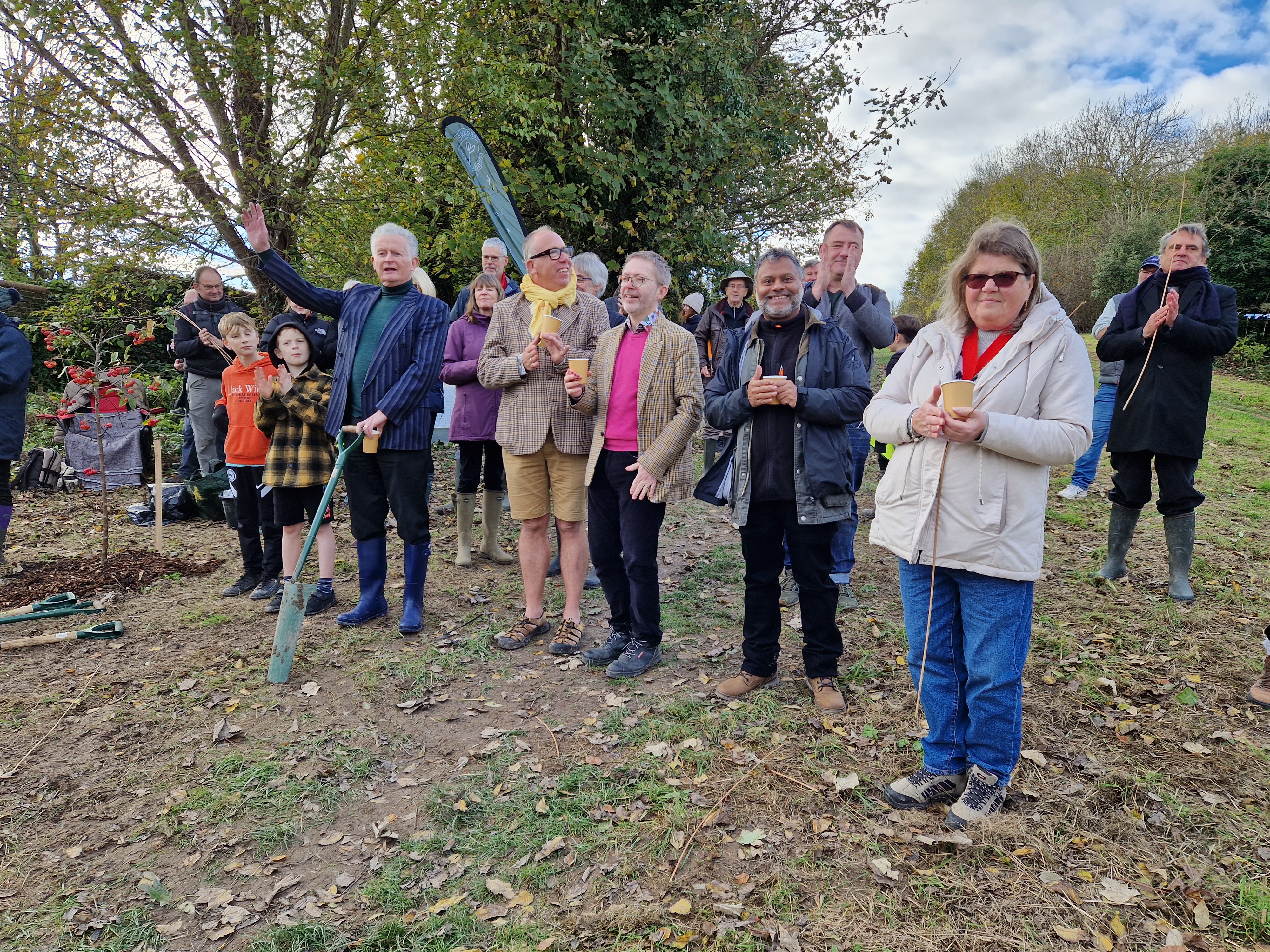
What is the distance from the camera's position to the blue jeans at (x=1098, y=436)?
7.38 m

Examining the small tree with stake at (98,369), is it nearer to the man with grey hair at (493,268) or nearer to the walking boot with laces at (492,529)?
the man with grey hair at (493,268)

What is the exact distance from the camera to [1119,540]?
17.3ft

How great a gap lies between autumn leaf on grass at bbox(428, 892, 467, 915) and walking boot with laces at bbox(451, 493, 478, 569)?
3.66 meters

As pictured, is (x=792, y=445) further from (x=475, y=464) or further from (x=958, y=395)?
(x=475, y=464)

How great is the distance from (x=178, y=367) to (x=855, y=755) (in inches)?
281

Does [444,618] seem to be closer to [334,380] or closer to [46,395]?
[334,380]

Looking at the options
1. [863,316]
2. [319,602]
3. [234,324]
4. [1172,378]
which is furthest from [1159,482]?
[234,324]

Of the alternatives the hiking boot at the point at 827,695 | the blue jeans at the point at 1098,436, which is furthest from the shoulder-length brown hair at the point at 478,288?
the blue jeans at the point at 1098,436

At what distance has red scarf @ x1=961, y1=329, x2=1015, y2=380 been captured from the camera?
255 centimetres

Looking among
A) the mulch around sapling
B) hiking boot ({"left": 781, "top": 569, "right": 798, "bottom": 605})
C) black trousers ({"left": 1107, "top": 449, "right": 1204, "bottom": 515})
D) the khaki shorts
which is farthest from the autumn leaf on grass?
black trousers ({"left": 1107, "top": 449, "right": 1204, "bottom": 515})

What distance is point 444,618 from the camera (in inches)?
193

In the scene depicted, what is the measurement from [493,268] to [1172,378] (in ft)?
16.7

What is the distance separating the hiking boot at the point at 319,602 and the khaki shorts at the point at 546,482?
1687 millimetres

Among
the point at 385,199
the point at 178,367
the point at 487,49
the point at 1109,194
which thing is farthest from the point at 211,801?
the point at 1109,194
